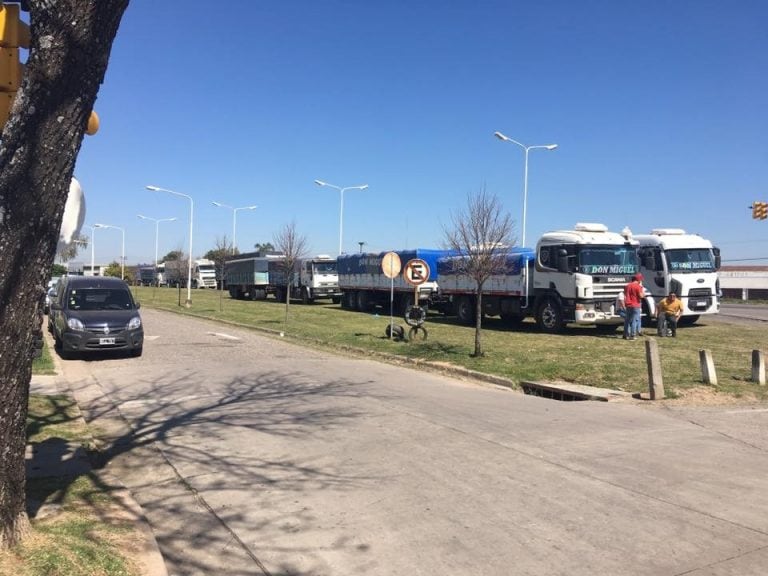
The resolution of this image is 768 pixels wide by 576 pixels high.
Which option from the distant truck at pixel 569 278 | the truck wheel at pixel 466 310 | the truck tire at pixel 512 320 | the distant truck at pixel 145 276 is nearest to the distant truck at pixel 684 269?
the distant truck at pixel 569 278

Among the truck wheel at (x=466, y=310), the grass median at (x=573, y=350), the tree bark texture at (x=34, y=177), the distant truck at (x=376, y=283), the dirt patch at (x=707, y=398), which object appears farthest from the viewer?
the distant truck at (x=376, y=283)

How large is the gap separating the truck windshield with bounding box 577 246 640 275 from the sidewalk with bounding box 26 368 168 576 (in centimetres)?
1611

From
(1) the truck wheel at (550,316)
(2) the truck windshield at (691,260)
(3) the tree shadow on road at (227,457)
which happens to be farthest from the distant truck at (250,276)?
(3) the tree shadow on road at (227,457)

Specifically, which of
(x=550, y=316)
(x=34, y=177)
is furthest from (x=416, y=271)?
(x=34, y=177)

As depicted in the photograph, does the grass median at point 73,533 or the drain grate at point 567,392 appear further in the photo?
the drain grate at point 567,392

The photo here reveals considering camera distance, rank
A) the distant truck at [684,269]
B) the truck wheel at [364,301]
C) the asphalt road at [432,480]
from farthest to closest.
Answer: the truck wheel at [364,301] < the distant truck at [684,269] < the asphalt road at [432,480]

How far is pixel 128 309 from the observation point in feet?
53.9

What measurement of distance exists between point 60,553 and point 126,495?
1714mm

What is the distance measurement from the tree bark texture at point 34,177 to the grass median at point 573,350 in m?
10.2

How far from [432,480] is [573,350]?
11.1 meters

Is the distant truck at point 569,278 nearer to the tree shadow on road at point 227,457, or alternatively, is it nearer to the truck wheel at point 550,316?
the truck wheel at point 550,316

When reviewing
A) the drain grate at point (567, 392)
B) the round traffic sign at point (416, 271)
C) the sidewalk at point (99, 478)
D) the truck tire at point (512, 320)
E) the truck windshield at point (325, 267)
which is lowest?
the drain grate at point (567, 392)

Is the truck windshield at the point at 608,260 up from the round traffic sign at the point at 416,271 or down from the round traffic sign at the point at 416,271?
up

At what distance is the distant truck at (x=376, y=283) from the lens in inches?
1148
